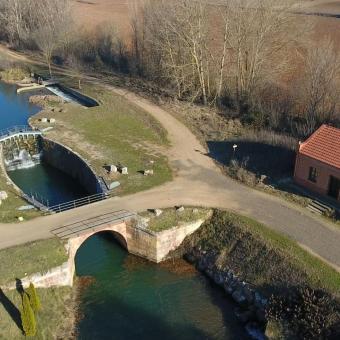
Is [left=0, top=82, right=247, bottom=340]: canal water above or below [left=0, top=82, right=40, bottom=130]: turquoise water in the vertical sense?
→ below

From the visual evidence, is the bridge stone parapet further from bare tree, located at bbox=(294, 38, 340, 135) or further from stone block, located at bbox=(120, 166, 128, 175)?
bare tree, located at bbox=(294, 38, 340, 135)

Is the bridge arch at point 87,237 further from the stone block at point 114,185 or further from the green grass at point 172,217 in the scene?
the stone block at point 114,185

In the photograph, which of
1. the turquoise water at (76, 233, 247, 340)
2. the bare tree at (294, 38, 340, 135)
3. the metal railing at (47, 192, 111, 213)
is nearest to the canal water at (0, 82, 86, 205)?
the metal railing at (47, 192, 111, 213)

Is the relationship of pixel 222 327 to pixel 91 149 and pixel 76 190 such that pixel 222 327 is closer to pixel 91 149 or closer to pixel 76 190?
pixel 76 190

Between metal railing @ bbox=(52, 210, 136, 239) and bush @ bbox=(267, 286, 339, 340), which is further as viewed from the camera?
metal railing @ bbox=(52, 210, 136, 239)

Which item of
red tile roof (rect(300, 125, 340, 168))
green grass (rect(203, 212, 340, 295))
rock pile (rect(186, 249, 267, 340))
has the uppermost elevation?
red tile roof (rect(300, 125, 340, 168))

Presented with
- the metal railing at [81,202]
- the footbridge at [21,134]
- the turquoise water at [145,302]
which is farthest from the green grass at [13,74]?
the turquoise water at [145,302]

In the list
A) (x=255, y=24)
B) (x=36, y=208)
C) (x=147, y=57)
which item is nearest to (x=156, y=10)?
(x=147, y=57)

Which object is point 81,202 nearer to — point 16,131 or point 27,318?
point 27,318
